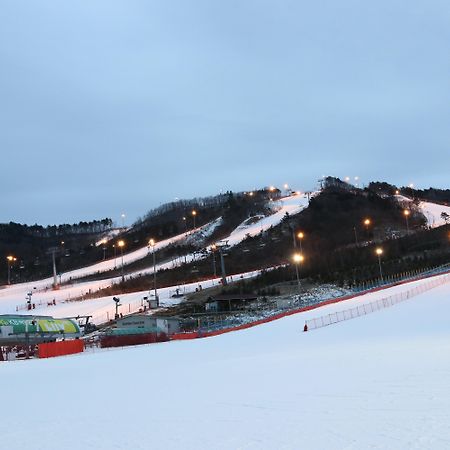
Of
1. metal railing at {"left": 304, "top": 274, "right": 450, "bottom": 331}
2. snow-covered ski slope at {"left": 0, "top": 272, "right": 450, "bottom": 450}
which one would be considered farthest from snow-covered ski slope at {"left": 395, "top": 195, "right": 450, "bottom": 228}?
snow-covered ski slope at {"left": 0, "top": 272, "right": 450, "bottom": 450}

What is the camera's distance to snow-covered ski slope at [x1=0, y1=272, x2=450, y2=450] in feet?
28.3

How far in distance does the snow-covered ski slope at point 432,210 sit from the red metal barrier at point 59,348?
103 m

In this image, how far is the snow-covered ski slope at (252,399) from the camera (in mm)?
8641

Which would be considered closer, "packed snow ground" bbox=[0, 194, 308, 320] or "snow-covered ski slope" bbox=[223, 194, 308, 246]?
"packed snow ground" bbox=[0, 194, 308, 320]

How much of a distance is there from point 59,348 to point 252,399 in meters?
28.5

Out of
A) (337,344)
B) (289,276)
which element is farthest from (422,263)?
(337,344)

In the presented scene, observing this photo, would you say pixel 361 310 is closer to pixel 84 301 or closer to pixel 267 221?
pixel 84 301

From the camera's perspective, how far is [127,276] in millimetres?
104500

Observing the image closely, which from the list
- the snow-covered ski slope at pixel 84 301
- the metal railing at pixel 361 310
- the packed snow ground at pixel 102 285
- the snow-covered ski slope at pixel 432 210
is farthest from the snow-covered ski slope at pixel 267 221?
the metal railing at pixel 361 310

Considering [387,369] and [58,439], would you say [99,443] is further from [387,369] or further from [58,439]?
[387,369]

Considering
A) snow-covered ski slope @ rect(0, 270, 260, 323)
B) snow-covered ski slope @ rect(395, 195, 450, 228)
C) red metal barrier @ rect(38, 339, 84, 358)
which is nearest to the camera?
red metal barrier @ rect(38, 339, 84, 358)

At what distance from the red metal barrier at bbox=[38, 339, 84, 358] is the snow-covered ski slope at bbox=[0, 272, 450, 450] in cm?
1006

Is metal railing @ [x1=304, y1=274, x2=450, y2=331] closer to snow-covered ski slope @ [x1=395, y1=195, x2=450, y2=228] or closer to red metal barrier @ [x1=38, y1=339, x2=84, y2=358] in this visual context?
red metal barrier @ [x1=38, y1=339, x2=84, y2=358]

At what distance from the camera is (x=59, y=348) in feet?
125
